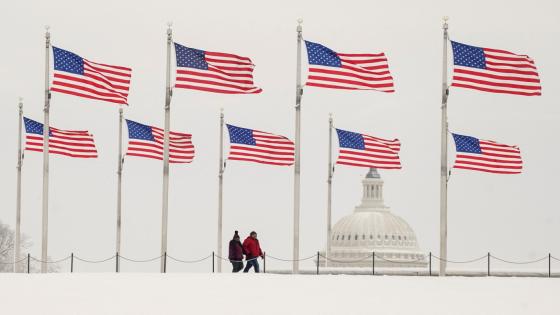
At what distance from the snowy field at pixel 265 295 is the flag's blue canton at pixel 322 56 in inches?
328

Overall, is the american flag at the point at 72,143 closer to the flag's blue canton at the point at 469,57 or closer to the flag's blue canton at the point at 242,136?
the flag's blue canton at the point at 242,136

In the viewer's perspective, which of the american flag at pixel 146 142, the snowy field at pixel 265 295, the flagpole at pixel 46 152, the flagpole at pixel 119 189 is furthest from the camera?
the flagpole at pixel 119 189

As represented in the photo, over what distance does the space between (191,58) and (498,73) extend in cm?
1049

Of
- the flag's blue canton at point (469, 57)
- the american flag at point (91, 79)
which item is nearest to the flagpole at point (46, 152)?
the american flag at point (91, 79)

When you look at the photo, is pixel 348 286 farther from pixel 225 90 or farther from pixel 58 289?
pixel 225 90

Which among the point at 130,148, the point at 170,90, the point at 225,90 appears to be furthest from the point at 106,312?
the point at 130,148

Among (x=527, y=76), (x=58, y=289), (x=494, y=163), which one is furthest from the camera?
(x=494, y=163)

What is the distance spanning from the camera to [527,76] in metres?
61.3

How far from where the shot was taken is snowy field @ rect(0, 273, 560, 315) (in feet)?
145

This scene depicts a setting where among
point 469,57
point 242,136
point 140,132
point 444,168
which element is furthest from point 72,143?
point 469,57

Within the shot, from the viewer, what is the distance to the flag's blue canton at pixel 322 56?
204ft

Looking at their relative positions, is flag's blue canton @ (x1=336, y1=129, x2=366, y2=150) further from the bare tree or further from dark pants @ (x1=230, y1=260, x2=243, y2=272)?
the bare tree

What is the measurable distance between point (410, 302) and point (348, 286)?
5.84m

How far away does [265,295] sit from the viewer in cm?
4841
